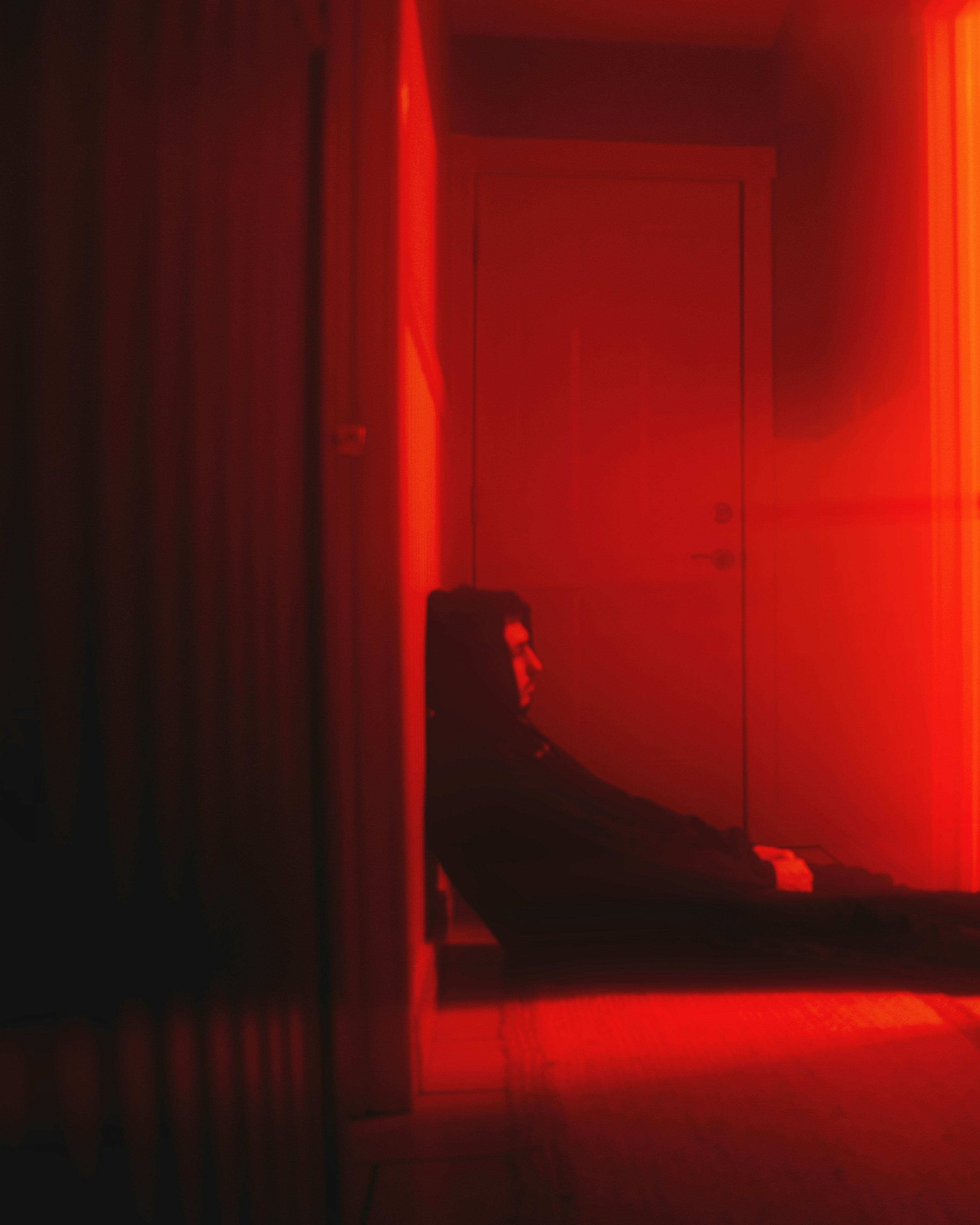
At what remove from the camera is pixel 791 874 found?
1.52 meters

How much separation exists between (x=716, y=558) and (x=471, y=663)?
50.9 inches

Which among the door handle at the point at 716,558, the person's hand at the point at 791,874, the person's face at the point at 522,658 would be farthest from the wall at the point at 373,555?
Answer: the door handle at the point at 716,558

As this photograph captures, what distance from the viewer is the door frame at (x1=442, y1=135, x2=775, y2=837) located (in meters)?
2.43

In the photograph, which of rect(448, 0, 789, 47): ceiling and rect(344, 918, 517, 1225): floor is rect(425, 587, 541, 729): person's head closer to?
rect(344, 918, 517, 1225): floor

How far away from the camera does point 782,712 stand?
245cm

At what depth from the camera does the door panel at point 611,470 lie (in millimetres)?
2449

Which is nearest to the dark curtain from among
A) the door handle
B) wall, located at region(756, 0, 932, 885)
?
wall, located at region(756, 0, 932, 885)

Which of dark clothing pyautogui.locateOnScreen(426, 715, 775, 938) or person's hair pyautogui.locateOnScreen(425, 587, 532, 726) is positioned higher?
person's hair pyautogui.locateOnScreen(425, 587, 532, 726)

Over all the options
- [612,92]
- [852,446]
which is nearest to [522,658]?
[852,446]

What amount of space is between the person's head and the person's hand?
62 centimetres

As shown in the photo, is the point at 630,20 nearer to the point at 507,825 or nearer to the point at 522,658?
the point at 522,658

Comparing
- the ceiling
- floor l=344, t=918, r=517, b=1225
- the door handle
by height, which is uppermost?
the ceiling

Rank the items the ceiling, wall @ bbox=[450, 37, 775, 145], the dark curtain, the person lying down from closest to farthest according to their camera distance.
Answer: the dark curtain, the person lying down, the ceiling, wall @ bbox=[450, 37, 775, 145]

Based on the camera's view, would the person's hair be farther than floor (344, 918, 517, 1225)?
Yes
